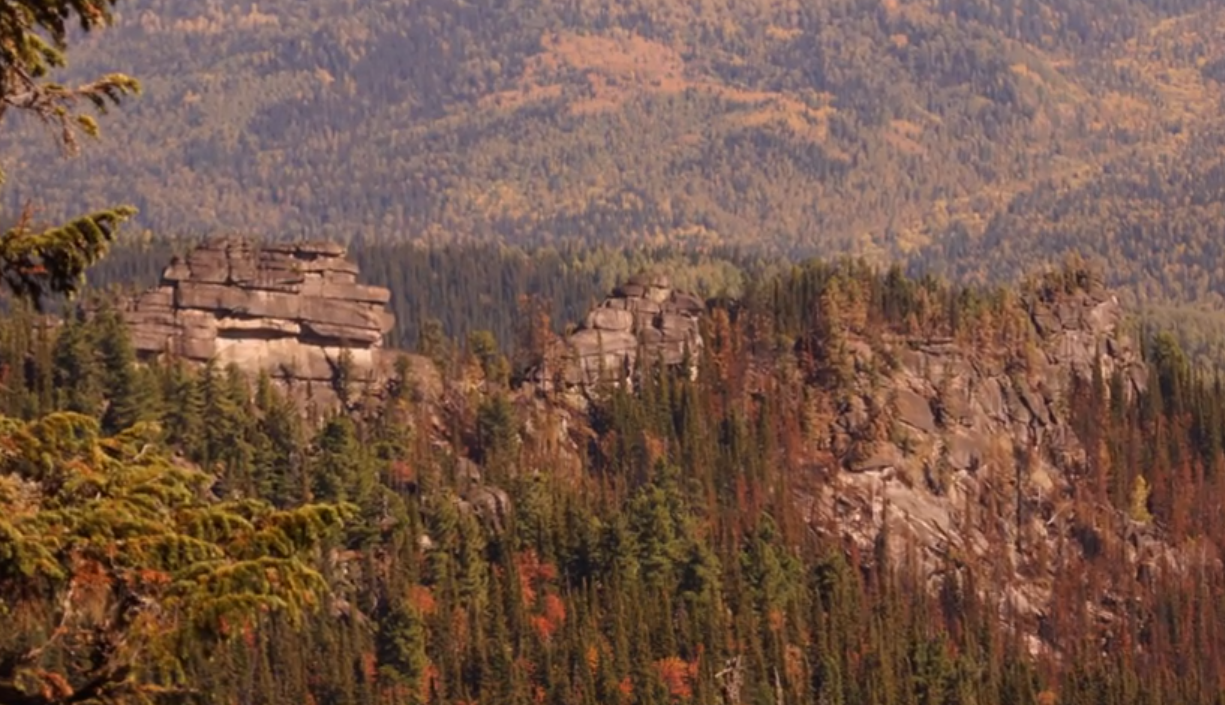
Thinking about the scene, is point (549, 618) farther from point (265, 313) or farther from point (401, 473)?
point (265, 313)

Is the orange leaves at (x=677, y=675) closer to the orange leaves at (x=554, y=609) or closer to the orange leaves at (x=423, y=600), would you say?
the orange leaves at (x=554, y=609)

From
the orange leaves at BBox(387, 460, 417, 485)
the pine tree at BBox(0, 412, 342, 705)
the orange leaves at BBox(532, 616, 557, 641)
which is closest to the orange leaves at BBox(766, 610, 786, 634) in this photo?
the orange leaves at BBox(532, 616, 557, 641)

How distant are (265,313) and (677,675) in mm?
43245

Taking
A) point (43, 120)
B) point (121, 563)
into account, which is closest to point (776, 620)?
point (43, 120)

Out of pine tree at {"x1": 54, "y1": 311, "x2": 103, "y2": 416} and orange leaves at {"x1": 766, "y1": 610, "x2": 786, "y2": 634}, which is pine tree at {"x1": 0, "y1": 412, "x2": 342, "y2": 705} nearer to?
pine tree at {"x1": 54, "y1": 311, "x2": 103, "y2": 416}

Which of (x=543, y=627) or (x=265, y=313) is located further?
(x=265, y=313)

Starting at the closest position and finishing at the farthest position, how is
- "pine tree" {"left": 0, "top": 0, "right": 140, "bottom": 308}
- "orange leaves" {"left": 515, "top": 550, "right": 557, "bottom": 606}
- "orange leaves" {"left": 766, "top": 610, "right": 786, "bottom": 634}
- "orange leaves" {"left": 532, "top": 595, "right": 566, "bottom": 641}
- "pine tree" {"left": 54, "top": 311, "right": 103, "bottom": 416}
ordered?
"pine tree" {"left": 0, "top": 0, "right": 140, "bottom": 308} < "orange leaves" {"left": 532, "top": 595, "right": 566, "bottom": 641} < "pine tree" {"left": 54, "top": 311, "right": 103, "bottom": 416} < "orange leaves" {"left": 515, "top": 550, "right": 557, "bottom": 606} < "orange leaves" {"left": 766, "top": 610, "right": 786, "bottom": 634}

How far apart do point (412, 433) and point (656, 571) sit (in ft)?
63.2

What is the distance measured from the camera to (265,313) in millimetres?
193125

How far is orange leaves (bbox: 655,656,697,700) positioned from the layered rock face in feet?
119

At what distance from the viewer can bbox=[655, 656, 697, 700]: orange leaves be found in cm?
16438

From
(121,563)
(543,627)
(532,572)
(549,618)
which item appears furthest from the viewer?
(532,572)

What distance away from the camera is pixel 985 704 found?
178m

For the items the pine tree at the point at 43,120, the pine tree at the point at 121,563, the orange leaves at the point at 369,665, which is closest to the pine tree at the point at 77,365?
the orange leaves at the point at 369,665
